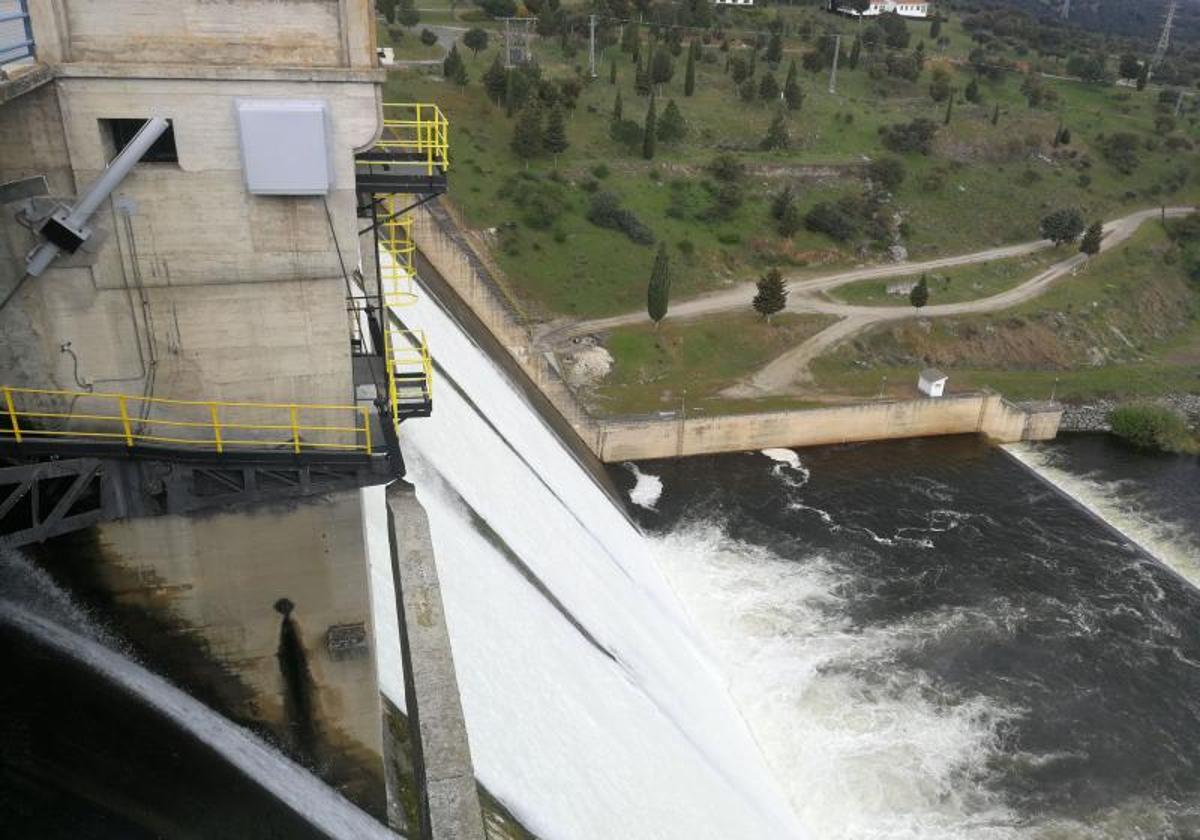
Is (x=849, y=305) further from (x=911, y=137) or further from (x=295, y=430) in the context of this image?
(x=295, y=430)

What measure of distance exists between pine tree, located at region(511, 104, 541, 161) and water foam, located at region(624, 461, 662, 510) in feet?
62.0

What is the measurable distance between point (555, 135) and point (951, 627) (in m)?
29.1

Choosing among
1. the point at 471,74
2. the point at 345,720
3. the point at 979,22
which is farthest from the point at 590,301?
the point at 979,22

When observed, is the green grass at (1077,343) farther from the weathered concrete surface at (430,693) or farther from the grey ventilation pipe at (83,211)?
the grey ventilation pipe at (83,211)

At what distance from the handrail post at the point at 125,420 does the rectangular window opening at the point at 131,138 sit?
229 cm

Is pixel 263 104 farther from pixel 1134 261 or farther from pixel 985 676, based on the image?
pixel 1134 261

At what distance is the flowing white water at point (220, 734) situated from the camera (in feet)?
30.7

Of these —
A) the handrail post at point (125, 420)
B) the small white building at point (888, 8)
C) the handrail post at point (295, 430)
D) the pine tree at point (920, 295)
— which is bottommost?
the pine tree at point (920, 295)

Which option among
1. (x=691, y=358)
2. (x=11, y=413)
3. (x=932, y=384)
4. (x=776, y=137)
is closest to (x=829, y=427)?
(x=932, y=384)

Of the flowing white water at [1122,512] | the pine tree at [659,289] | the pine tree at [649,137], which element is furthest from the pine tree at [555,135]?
the flowing white water at [1122,512]

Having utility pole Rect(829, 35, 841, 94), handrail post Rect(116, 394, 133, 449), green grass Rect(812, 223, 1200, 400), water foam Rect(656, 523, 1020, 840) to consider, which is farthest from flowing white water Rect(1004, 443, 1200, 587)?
utility pole Rect(829, 35, 841, 94)

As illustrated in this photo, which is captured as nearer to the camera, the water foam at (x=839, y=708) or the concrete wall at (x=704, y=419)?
the water foam at (x=839, y=708)

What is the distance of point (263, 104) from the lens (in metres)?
8.16

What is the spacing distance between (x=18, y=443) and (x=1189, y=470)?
35.9 metres
